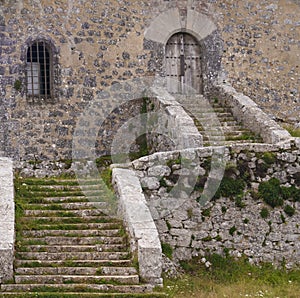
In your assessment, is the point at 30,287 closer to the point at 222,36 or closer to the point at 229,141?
the point at 229,141

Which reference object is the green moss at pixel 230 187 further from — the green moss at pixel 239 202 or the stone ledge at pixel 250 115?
the stone ledge at pixel 250 115

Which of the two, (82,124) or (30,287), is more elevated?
(82,124)

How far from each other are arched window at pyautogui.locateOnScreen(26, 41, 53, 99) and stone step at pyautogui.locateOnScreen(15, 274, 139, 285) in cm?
765

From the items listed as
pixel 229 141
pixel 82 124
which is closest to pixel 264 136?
pixel 229 141

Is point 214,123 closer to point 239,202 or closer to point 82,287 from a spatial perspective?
point 239,202

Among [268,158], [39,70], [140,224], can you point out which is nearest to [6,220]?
[140,224]

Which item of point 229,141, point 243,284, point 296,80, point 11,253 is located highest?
point 296,80

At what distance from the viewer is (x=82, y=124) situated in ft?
61.3

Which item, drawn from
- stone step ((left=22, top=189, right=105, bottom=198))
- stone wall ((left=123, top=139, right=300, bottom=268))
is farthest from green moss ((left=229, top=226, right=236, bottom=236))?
stone step ((left=22, top=189, right=105, bottom=198))

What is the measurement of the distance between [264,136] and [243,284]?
5.33 meters

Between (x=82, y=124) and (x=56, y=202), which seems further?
(x=82, y=124)

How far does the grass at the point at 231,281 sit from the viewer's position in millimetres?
12289

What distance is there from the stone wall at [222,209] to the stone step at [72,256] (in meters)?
1.29

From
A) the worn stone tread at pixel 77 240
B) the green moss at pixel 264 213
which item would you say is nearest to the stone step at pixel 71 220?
the worn stone tread at pixel 77 240
